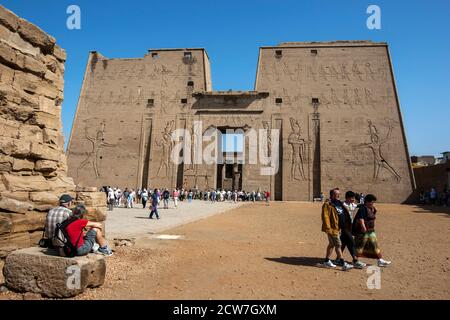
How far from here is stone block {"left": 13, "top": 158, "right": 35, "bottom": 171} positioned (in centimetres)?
484

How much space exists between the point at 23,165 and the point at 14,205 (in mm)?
941

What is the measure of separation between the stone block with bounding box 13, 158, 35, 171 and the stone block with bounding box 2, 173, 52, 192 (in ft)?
0.45

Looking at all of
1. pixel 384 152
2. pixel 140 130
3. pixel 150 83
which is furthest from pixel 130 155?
pixel 384 152

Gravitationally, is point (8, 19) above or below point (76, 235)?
above

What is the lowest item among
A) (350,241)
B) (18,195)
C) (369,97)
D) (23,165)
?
(350,241)

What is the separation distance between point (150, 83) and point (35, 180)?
25468 millimetres

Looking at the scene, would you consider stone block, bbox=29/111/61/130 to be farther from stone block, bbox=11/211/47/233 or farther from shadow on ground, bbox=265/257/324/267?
shadow on ground, bbox=265/257/324/267

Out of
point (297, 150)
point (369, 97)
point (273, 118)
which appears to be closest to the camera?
point (297, 150)

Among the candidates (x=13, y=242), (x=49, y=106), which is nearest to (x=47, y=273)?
(x=13, y=242)

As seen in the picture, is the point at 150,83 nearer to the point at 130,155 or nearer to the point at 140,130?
the point at 140,130

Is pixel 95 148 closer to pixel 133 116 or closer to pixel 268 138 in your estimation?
pixel 133 116

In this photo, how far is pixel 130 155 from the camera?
1089 inches

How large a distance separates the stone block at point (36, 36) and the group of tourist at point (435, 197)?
25043 mm

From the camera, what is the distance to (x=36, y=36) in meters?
5.53
